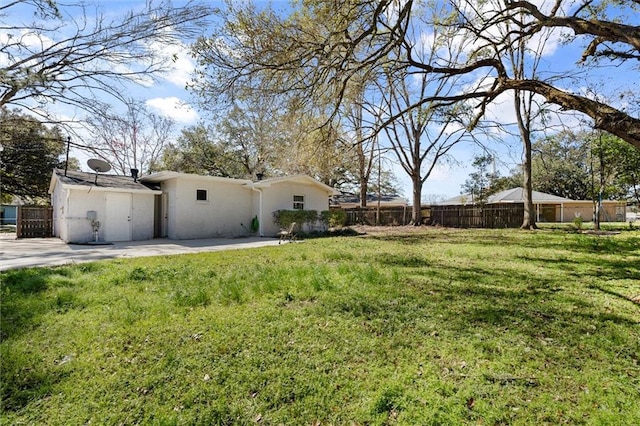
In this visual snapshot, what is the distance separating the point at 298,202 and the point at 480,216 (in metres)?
11.3

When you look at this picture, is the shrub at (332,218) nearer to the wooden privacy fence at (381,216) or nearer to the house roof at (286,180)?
the house roof at (286,180)

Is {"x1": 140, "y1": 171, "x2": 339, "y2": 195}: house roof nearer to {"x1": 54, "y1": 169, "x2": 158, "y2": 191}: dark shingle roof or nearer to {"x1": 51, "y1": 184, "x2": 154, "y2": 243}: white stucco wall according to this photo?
{"x1": 54, "y1": 169, "x2": 158, "y2": 191}: dark shingle roof

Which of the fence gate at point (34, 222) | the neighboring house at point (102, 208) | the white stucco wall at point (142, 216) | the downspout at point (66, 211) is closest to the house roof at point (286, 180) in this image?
the neighboring house at point (102, 208)

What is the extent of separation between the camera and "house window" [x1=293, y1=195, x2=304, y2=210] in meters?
17.3

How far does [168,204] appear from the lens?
14.0m

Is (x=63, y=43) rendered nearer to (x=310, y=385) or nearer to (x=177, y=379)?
(x=177, y=379)

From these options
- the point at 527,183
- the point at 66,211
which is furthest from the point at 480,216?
the point at 66,211

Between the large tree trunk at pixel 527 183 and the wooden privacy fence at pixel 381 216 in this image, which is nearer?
the large tree trunk at pixel 527 183

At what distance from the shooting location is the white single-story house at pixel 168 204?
1180cm

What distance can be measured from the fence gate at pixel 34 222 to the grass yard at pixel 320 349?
37.0 feet

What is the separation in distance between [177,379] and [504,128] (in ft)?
60.8

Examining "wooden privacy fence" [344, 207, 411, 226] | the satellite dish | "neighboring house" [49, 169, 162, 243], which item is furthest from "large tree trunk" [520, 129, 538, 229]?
the satellite dish

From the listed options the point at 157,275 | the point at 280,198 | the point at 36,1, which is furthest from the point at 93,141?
the point at 280,198

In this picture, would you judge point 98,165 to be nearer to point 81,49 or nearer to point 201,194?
point 201,194
